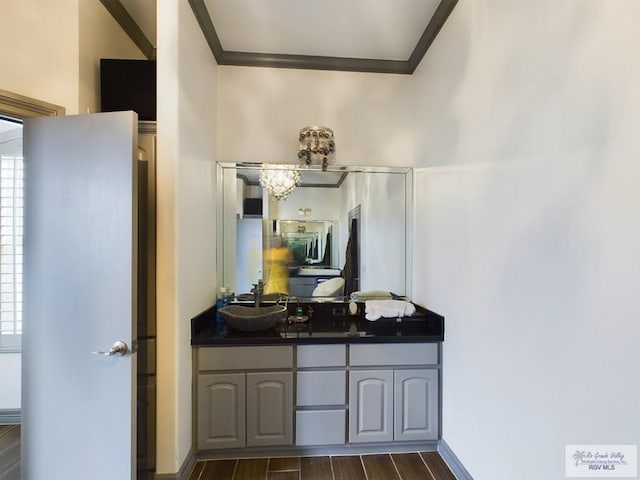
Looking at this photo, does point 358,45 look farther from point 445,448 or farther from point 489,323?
point 445,448

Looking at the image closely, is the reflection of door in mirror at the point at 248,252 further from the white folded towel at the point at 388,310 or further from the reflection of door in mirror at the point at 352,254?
the white folded towel at the point at 388,310

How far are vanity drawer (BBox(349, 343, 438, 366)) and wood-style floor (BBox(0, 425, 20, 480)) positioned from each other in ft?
7.91

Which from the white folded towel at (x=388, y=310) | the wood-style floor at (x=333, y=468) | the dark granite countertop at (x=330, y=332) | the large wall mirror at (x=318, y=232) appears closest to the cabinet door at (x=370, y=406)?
the wood-style floor at (x=333, y=468)

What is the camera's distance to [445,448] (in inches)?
83.4

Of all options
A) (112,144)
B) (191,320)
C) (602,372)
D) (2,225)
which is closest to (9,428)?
(2,225)

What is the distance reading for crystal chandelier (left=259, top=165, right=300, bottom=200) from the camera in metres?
2.71

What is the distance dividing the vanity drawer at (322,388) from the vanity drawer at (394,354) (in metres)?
0.16

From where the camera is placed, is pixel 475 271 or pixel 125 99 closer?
pixel 475 271

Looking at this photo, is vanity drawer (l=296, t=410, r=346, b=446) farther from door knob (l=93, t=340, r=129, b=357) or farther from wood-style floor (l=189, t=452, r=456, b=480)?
door knob (l=93, t=340, r=129, b=357)

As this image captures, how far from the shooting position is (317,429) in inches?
84.4

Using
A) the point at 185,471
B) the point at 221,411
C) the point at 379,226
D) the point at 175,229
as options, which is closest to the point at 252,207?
the point at 175,229

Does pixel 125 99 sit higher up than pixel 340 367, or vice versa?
pixel 125 99

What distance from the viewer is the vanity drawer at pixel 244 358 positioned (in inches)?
82.7

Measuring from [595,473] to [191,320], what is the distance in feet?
6.99
